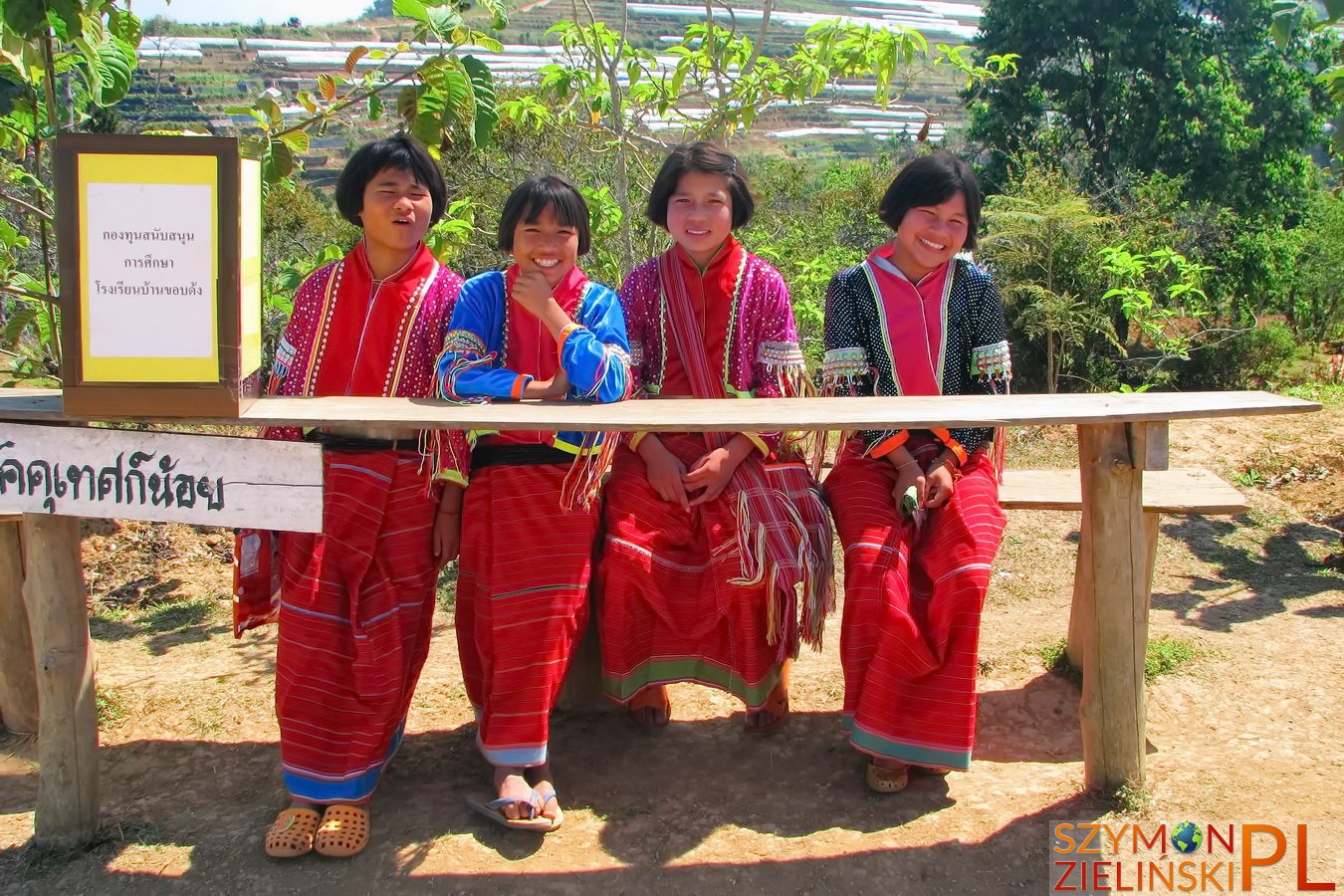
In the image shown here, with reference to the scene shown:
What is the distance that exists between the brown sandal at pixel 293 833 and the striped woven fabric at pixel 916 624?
1350 mm

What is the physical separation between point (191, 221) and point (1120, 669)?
2396 millimetres

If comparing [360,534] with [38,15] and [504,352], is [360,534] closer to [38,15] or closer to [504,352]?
[504,352]

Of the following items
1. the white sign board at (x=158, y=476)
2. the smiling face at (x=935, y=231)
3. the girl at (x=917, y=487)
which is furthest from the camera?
the smiling face at (x=935, y=231)

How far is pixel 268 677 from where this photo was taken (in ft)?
12.2

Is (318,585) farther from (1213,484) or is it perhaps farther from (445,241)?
(1213,484)

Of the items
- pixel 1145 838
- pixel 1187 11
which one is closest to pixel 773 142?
pixel 1187 11

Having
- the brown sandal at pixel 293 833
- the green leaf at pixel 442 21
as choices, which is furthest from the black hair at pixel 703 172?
the brown sandal at pixel 293 833

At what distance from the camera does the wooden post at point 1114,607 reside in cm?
274

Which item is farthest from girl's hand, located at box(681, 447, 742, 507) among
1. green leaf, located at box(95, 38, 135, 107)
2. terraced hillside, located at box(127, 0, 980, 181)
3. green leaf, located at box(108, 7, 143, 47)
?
terraced hillside, located at box(127, 0, 980, 181)

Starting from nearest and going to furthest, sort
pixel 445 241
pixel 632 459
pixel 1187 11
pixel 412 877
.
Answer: pixel 412 877 → pixel 632 459 → pixel 445 241 → pixel 1187 11

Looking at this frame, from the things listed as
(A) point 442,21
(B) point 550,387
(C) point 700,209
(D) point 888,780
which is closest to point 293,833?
(B) point 550,387

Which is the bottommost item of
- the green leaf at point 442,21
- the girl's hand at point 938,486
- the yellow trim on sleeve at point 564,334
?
the girl's hand at point 938,486

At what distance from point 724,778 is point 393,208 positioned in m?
1.75

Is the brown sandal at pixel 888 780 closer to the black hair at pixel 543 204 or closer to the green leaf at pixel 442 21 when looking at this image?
the black hair at pixel 543 204
